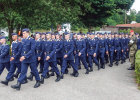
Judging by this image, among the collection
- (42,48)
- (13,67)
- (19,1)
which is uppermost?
(19,1)

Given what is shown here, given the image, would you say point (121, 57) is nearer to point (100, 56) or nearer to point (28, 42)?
point (100, 56)

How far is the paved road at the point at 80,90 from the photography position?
6.11 m

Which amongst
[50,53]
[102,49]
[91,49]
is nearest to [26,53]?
[50,53]

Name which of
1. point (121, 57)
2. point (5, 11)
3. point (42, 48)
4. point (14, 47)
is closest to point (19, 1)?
point (5, 11)

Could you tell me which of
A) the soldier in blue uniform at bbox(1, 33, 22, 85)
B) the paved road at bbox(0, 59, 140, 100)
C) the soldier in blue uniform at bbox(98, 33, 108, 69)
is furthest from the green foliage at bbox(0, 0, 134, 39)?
the paved road at bbox(0, 59, 140, 100)

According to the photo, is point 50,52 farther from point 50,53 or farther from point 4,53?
point 4,53

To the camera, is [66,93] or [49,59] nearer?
[66,93]

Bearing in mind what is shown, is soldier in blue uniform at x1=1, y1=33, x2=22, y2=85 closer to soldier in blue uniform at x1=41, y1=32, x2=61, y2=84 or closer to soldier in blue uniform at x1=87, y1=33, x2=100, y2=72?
soldier in blue uniform at x1=41, y1=32, x2=61, y2=84

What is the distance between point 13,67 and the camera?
7594 millimetres

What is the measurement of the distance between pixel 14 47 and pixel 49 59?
53.3 inches

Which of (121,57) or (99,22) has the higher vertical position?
(99,22)

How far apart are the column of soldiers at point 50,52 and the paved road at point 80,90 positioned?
34 cm

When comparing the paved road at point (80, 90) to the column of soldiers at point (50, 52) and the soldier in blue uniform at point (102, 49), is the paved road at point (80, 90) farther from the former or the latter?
the soldier in blue uniform at point (102, 49)

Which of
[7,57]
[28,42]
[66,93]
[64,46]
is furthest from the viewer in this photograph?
[64,46]
